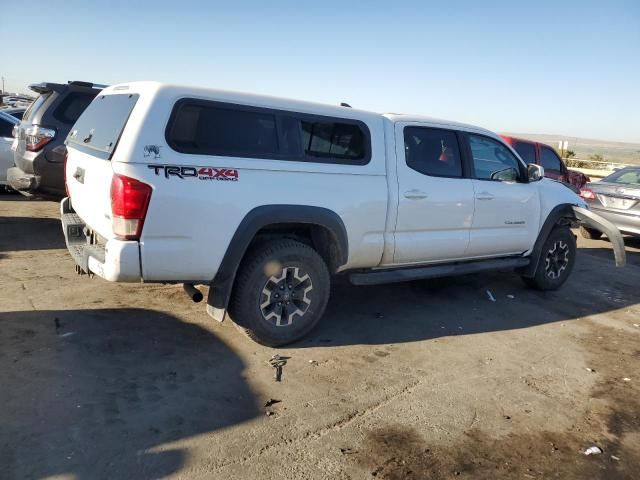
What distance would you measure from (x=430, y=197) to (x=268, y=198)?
177cm

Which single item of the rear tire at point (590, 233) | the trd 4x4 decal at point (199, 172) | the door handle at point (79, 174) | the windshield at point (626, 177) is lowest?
the rear tire at point (590, 233)

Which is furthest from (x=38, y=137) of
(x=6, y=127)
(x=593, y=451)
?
(x=593, y=451)

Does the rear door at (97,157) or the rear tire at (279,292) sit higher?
the rear door at (97,157)

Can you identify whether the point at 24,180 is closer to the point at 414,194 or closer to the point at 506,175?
the point at 414,194

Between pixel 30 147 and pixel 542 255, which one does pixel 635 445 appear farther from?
pixel 30 147

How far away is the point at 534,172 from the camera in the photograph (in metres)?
6.06

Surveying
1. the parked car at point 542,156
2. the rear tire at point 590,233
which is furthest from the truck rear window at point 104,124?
the rear tire at point 590,233

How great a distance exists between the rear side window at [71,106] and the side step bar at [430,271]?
4.86 m

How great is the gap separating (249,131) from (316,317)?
5.39ft

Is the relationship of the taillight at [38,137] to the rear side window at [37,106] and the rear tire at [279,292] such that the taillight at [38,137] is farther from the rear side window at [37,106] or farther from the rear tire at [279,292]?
the rear tire at [279,292]

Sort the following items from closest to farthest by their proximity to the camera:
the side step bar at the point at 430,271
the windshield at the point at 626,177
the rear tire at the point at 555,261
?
the side step bar at the point at 430,271 < the rear tire at the point at 555,261 < the windshield at the point at 626,177

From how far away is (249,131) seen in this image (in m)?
4.03

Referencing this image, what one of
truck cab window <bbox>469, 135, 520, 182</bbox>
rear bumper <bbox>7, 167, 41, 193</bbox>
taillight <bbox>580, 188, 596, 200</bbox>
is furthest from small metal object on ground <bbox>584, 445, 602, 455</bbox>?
taillight <bbox>580, 188, 596, 200</bbox>

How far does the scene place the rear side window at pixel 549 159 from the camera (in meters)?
11.2
